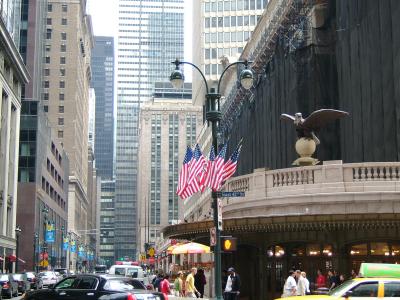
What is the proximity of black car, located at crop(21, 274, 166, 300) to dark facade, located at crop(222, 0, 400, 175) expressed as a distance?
55.7 feet

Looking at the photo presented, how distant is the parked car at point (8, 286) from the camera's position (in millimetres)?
36562

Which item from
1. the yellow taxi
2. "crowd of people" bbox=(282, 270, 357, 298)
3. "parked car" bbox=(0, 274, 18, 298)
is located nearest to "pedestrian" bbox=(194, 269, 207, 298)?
"crowd of people" bbox=(282, 270, 357, 298)

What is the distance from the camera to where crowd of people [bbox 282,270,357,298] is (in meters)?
21.3

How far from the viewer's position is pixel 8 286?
37156 mm

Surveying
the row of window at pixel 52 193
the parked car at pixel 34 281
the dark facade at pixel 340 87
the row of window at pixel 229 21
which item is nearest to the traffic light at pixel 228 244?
the dark facade at pixel 340 87

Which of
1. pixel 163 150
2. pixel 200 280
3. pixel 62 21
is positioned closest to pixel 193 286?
pixel 200 280

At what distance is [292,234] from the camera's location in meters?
26.1

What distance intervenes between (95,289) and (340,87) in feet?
84.4

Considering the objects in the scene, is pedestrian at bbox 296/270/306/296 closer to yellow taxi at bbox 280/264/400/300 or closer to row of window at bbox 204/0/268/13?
yellow taxi at bbox 280/264/400/300

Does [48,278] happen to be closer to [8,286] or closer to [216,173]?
[8,286]

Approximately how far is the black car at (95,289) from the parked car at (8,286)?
753 inches

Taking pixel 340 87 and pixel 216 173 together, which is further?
pixel 340 87

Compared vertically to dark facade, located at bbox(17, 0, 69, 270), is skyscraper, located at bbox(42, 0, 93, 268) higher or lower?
higher

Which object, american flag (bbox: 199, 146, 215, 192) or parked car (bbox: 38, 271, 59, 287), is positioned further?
parked car (bbox: 38, 271, 59, 287)
